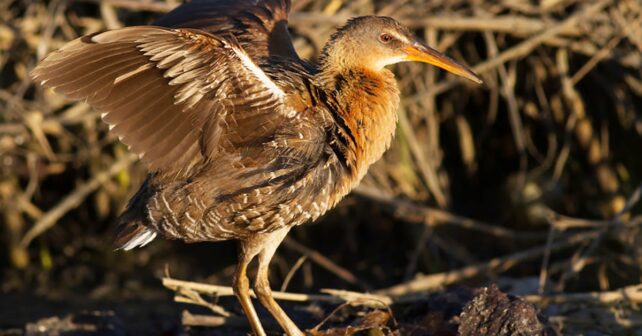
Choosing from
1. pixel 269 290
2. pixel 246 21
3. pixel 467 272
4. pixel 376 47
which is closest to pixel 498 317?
pixel 269 290

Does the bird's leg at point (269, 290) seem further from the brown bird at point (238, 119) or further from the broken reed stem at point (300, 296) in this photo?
the broken reed stem at point (300, 296)

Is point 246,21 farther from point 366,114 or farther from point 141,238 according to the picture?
point 141,238

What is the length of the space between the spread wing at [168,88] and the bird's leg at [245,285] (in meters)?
0.60

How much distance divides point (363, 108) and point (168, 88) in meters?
0.96

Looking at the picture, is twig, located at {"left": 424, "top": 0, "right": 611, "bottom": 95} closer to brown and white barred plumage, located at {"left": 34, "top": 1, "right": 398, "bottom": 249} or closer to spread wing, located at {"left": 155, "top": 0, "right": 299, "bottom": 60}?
spread wing, located at {"left": 155, "top": 0, "right": 299, "bottom": 60}

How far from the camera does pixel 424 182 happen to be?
8.22 meters

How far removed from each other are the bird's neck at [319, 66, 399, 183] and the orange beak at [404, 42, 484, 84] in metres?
0.23

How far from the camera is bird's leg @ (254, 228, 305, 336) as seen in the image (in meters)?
5.34

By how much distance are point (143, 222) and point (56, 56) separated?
3.68 ft

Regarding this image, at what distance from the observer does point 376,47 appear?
5340 mm

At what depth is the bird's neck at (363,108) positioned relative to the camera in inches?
204

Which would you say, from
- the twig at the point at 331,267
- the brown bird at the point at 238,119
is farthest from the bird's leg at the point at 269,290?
the twig at the point at 331,267

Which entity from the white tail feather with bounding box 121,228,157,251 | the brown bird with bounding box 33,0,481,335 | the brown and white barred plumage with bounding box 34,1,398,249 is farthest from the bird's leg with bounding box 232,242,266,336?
the white tail feather with bounding box 121,228,157,251

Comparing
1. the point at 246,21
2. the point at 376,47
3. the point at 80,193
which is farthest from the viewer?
the point at 80,193
